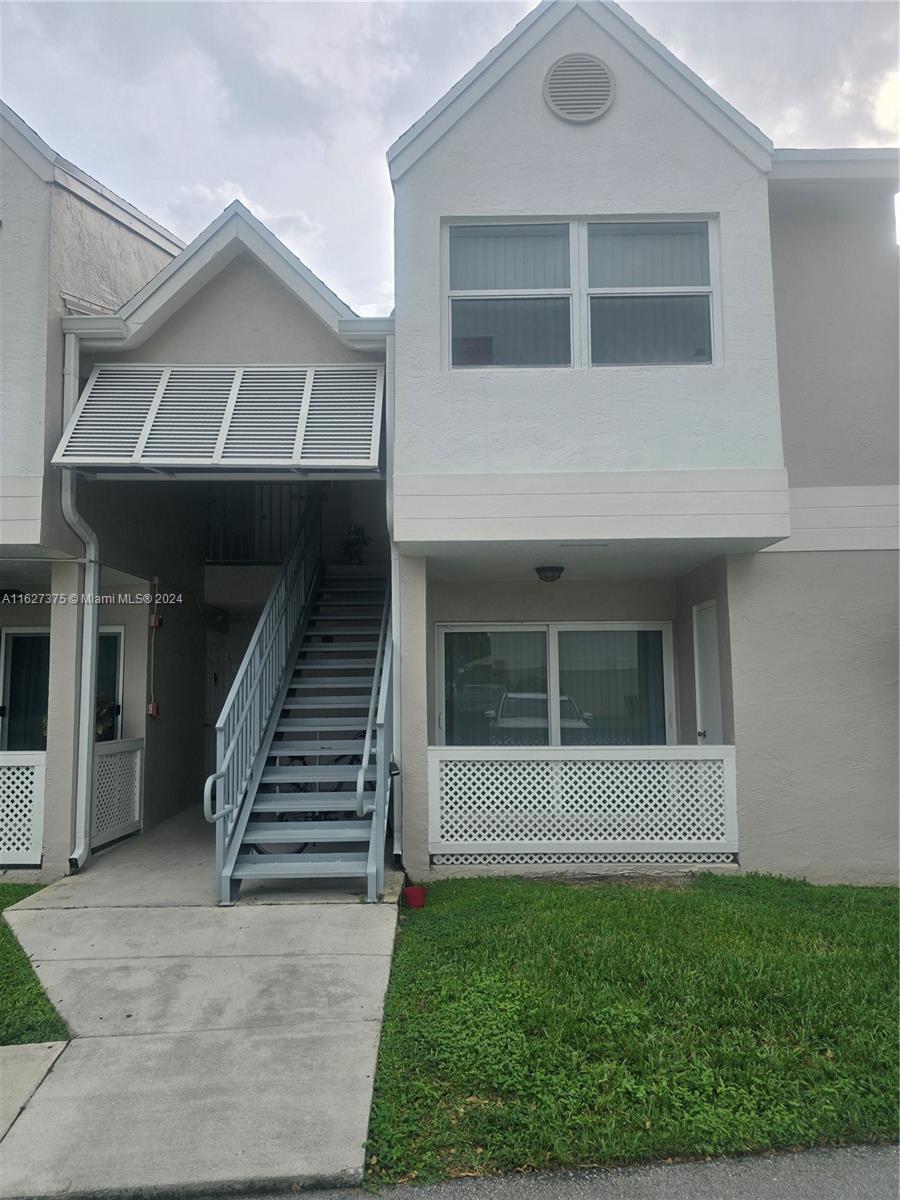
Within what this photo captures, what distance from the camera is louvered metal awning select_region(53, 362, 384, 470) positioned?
7.23 meters

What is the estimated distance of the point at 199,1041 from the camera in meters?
4.27

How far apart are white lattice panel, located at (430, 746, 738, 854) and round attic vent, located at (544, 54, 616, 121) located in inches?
→ 241

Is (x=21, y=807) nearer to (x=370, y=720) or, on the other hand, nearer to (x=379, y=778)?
(x=370, y=720)

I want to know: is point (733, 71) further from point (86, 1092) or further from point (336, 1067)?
point (86, 1092)

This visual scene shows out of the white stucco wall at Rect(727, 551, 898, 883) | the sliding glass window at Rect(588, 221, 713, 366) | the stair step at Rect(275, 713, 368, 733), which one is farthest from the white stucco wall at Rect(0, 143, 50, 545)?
the white stucco wall at Rect(727, 551, 898, 883)

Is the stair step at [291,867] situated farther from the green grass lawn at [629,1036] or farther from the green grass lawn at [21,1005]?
the green grass lawn at [21,1005]

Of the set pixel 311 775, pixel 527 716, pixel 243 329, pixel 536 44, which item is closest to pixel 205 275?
pixel 243 329

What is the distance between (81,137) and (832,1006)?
35.4ft

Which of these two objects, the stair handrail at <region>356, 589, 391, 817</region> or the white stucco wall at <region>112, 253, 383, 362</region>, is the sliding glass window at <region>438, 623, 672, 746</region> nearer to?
the stair handrail at <region>356, 589, 391, 817</region>

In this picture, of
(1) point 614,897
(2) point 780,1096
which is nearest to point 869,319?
(1) point 614,897

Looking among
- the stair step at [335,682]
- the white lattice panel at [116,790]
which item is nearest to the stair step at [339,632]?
the stair step at [335,682]

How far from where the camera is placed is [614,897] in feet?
21.4

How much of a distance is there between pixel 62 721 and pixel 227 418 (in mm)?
3384

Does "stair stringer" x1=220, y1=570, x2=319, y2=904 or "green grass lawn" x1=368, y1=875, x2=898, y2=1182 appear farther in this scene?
"stair stringer" x1=220, y1=570, x2=319, y2=904
